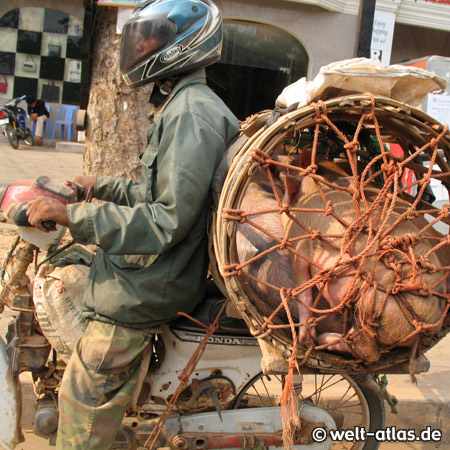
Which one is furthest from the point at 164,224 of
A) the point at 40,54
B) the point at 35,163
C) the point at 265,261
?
the point at 40,54

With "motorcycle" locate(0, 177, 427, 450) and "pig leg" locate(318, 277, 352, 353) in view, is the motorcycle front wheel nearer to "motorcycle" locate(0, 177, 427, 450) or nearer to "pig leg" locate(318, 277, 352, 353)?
"motorcycle" locate(0, 177, 427, 450)

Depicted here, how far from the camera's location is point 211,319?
2.82 metres

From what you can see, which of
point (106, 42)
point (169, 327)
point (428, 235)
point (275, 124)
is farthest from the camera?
point (106, 42)

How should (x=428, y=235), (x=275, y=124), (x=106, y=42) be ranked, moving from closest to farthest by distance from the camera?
1. (x=275, y=124)
2. (x=428, y=235)
3. (x=106, y=42)

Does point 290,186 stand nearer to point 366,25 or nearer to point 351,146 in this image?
point 351,146

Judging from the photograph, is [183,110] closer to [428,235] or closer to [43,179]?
[43,179]

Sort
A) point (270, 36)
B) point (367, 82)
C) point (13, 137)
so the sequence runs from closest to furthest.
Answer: point (367, 82), point (270, 36), point (13, 137)

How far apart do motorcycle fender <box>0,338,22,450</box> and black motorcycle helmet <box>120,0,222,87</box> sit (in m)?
1.27

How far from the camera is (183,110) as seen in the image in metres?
2.40

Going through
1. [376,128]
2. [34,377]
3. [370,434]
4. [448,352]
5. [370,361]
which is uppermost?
[376,128]

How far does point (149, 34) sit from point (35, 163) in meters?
9.93

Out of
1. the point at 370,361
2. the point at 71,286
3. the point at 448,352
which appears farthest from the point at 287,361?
the point at 448,352

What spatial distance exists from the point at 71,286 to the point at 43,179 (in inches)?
18.9

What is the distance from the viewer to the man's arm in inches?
91.1
